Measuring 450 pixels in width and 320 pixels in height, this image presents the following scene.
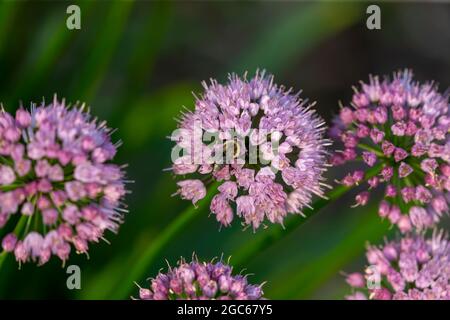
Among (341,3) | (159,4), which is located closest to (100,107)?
(159,4)

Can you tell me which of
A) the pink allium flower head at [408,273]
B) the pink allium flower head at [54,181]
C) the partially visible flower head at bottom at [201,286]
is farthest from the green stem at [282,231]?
the pink allium flower head at [54,181]

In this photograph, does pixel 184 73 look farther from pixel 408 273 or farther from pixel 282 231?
pixel 408 273

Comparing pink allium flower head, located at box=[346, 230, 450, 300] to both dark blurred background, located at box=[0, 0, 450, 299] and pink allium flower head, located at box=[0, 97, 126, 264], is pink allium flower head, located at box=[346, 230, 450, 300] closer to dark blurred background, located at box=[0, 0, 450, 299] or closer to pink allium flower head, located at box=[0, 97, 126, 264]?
dark blurred background, located at box=[0, 0, 450, 299]

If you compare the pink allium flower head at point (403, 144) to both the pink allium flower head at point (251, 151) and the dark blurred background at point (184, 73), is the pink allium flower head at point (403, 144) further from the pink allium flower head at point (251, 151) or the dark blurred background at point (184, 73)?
the dark blurred background at point (184, 73)

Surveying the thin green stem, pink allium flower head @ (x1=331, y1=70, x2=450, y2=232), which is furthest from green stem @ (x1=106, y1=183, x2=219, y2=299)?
pink allium flower head @ (x1=331, y1=70, x2=450, y2=232)

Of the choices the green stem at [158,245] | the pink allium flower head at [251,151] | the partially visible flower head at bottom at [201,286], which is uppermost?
the pink allium flower head at [251,151]

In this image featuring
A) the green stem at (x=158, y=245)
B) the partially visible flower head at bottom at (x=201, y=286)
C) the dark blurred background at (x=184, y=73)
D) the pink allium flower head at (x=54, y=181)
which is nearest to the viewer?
the pink allium flower head at (x=54, y=181)
